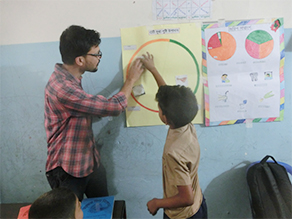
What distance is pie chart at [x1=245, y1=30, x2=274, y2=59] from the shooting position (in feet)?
2.87

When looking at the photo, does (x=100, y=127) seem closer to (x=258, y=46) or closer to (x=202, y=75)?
(x=202, y=75)

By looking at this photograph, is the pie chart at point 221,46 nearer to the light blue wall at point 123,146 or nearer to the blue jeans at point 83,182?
the light blue wall at point 123,146

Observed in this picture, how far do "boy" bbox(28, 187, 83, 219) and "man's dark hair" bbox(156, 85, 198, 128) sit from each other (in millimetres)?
445

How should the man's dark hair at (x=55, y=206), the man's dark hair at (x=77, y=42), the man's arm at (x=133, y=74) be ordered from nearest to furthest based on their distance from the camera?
the man's dark hair at (x=55, y=206)
the man's dark hair at (x=77, y=42)
the man's arm at (x=133, y=74)

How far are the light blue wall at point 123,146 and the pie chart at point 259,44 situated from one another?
0.10 meters

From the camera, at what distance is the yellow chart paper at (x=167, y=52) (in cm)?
85

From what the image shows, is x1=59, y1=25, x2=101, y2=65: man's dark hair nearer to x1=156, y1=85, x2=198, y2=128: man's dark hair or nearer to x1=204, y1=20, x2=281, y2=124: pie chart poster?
x1=156, y1=85, x2=198, y2=128: man's dark hair

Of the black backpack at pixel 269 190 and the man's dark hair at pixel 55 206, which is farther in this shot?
the black backpack at pixel 269 190

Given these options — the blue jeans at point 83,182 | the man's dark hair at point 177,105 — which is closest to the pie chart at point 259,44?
the man's dark hair at point 177,105

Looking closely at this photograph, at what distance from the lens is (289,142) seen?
0.96m

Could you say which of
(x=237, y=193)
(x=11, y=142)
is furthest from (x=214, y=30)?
(x=11, y=142)

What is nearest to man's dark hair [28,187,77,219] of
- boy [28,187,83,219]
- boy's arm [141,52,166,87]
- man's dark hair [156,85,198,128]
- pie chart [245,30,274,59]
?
boy [28,187,83,219]

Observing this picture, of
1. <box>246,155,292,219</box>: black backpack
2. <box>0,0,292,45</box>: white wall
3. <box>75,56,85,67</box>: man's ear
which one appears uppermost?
<box>0,0,292,45</box>: white wall

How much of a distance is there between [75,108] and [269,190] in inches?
37.8
